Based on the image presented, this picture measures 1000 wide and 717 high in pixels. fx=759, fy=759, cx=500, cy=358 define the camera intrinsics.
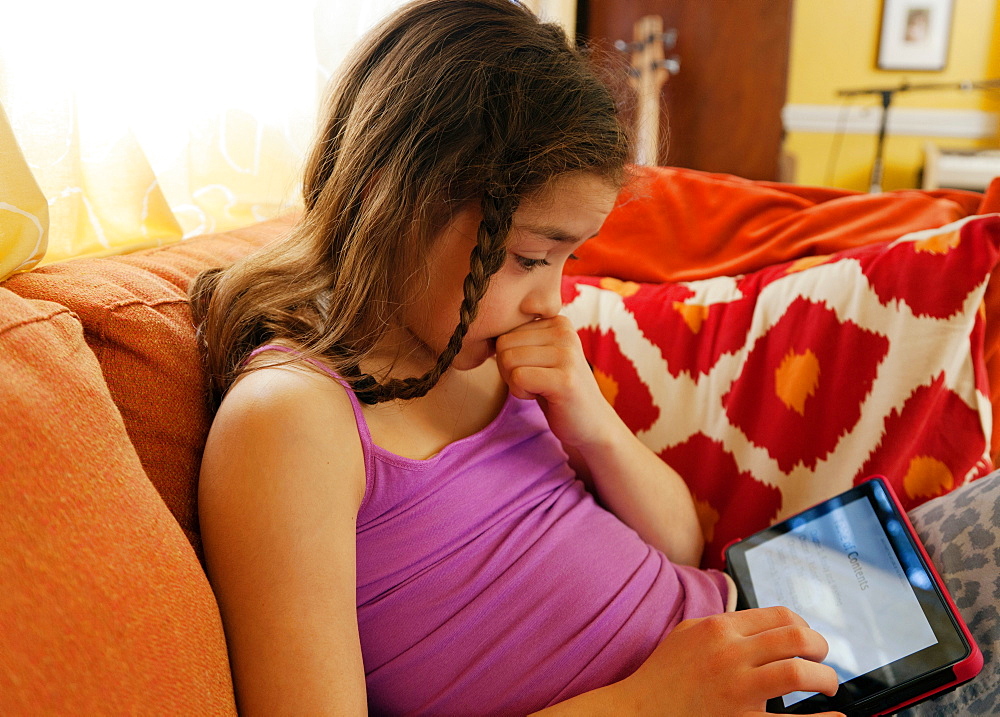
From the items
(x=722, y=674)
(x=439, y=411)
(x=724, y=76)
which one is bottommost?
(x=722, y=674)

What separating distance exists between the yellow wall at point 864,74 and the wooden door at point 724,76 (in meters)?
1.46

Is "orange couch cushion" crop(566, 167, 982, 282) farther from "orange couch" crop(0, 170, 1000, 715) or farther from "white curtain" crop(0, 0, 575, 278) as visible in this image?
"orange couch" crop(0, 170, 1000, 715)

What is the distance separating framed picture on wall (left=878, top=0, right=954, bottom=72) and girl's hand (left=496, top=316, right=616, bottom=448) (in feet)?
12.9

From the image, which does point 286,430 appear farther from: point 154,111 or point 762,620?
point 154,111

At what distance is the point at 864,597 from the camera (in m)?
0.75

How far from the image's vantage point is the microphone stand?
358 cm

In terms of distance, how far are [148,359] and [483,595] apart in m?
0.37

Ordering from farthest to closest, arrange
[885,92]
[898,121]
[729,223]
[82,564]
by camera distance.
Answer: [898,121] → [885,92] → [729,223] → [82,564]

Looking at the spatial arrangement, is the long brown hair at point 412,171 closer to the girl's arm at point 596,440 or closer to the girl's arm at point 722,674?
the girl's arm at point 596,440

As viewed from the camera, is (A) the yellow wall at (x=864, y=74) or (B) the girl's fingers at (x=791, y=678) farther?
(A) the yellow wall at (x=864, y=74)

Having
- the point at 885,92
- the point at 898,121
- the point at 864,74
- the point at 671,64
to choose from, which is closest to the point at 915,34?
the point at 864,74

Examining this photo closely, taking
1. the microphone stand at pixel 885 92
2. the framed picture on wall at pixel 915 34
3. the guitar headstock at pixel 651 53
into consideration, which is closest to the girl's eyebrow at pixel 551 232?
the guitar headstock at pixel 651 53

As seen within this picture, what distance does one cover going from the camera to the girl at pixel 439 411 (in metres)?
0.61

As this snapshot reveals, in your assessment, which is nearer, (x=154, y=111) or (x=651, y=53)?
(x=154, y=111)
